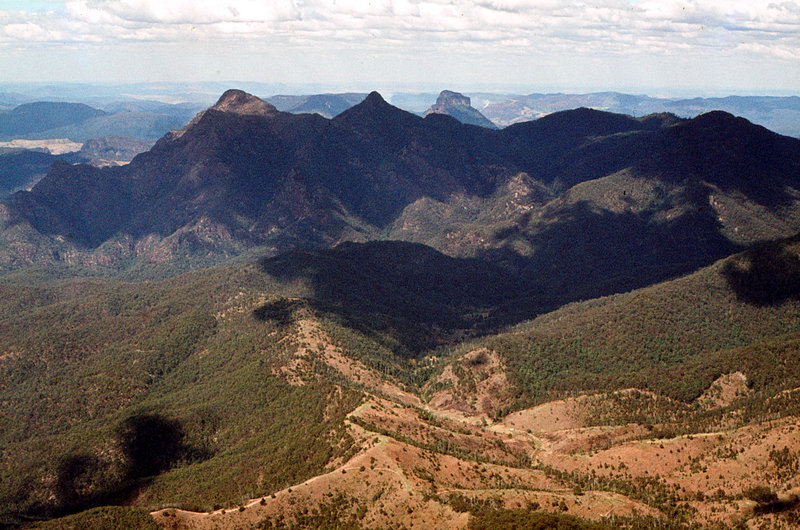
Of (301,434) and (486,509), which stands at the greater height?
(486,509)

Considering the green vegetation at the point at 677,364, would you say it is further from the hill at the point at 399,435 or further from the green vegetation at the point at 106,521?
the green vegetation at the point at 106,521

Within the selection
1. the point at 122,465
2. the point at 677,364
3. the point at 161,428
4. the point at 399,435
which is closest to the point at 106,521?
the point at 122,465

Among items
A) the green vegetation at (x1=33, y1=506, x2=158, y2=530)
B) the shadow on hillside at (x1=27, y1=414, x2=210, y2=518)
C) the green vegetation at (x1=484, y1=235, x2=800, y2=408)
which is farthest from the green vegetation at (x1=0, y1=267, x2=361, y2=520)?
the green vegetation at (x1=484, y1=235, x2=800, y2=408)

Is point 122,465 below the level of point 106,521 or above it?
below

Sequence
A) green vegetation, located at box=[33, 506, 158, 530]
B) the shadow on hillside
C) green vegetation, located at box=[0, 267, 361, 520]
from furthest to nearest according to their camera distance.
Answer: the shadow on hillside
green vegetation, located at box=[0, 267, 361, 520]
green vegetation, located at box=[33, 506, 158, 530]

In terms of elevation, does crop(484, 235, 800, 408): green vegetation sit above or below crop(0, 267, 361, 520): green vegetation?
above

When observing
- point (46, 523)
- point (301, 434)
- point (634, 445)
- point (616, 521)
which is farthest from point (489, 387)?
point (46, 523)

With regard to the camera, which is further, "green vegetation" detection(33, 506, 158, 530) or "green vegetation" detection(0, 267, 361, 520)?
"green vegetation" detection(0, 267, 361, 520)

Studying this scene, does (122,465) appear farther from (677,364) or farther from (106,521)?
(677,364)

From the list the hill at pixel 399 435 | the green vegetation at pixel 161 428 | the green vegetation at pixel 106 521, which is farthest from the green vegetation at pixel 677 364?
the green vegetation at pixel 106 521

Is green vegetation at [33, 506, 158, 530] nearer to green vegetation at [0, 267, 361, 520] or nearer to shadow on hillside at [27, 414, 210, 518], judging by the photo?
green vegetation at [0, 267, 361, 520]

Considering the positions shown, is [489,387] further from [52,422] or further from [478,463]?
[52,422]
